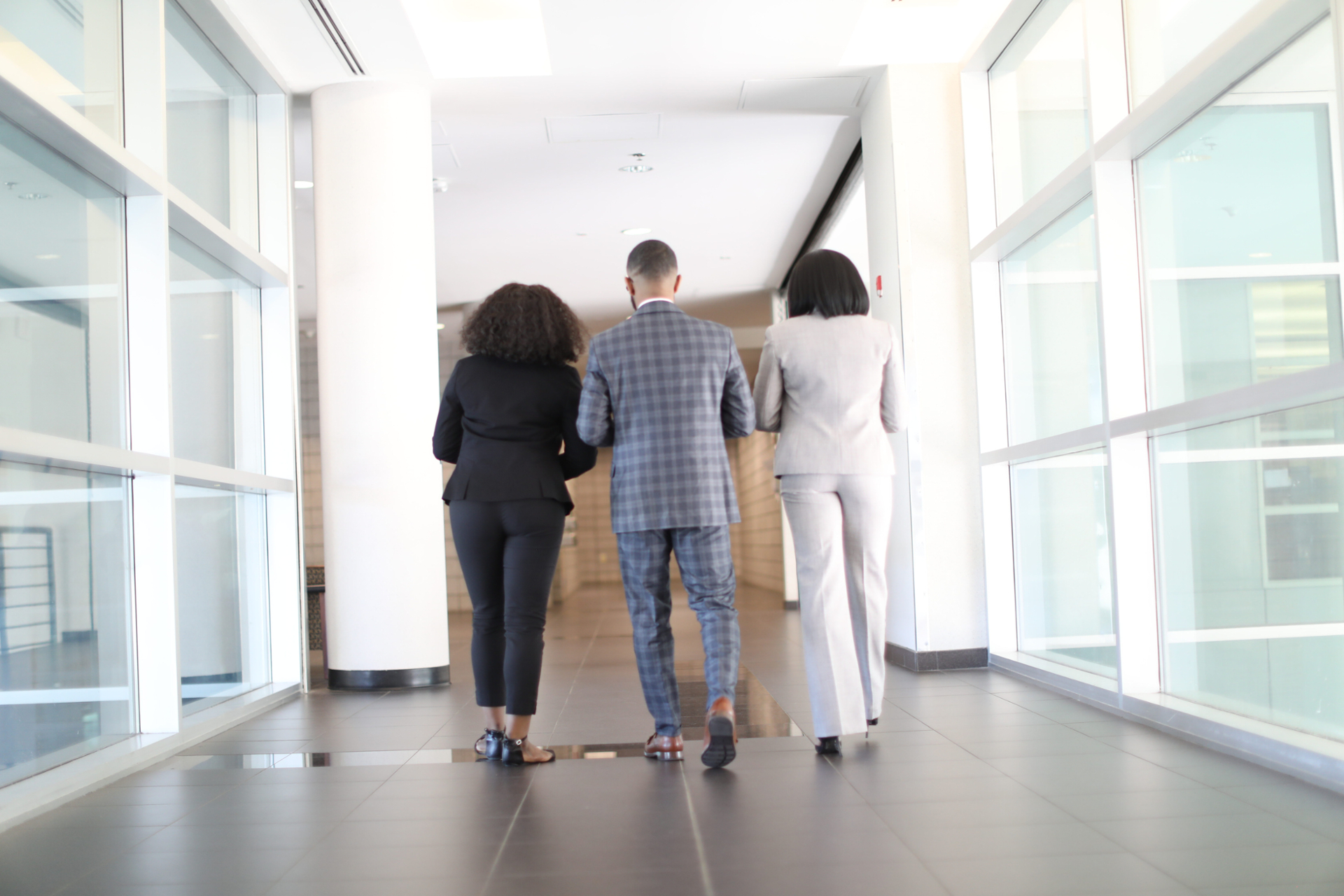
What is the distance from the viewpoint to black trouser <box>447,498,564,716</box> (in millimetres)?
2801

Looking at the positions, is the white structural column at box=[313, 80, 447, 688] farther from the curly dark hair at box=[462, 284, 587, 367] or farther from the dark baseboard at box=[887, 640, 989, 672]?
the dark baseboard at box=[887, 640, 989, 672]

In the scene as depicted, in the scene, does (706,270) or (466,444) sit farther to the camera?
(706,270)

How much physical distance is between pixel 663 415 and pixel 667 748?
36.1 inches

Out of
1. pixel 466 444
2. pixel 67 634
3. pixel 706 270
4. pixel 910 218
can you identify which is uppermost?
pixel 706 270

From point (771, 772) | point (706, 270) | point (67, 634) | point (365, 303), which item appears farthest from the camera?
point (706, 270)

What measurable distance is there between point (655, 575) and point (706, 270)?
631 centimetres

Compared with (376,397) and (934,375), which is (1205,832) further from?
(376,397)

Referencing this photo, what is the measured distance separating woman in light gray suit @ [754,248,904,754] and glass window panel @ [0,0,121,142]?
83.5 inches

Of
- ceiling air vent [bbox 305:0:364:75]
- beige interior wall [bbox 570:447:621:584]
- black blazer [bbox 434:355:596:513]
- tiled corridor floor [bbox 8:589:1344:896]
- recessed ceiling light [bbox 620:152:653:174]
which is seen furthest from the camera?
beige interior wall [bbox 570:447:621:584]

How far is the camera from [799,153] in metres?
6.02

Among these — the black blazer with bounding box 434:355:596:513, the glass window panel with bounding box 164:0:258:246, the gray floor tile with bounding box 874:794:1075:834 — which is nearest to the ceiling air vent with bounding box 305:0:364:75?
the glass window panel with bounding box 164:0:258:246

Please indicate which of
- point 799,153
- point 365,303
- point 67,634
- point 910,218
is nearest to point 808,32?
point 910,218

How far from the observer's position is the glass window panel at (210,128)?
381 cm

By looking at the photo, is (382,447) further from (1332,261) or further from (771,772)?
(1332,261)
